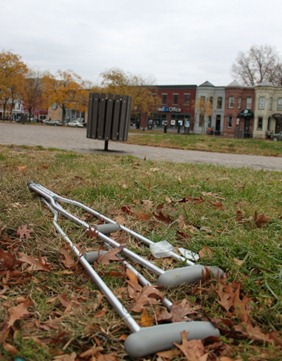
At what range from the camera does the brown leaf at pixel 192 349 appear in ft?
4.71

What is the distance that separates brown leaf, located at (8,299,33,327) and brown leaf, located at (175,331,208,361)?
658 mm

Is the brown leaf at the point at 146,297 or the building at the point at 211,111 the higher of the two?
the building at the point at 211,111

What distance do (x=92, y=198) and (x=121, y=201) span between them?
296 millimetres

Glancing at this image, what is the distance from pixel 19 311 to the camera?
1690mm

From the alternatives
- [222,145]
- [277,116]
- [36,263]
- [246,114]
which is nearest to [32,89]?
[246,114]

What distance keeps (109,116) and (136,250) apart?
831 centimetres

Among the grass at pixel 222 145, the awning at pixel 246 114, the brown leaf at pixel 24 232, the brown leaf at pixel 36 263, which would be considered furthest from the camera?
the awning at pixel 246 114

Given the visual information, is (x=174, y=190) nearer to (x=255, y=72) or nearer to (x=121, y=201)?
(x=121, y=201)

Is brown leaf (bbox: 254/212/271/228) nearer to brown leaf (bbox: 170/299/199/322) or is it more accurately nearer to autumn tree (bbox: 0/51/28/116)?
brown leaf (bbox: 170/299/199/322)

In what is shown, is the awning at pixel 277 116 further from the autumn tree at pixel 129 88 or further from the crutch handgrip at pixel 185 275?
the crutch handgrip at pixel 185 275

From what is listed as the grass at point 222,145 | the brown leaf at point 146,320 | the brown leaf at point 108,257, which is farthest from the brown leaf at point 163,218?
the grass at point 222,145

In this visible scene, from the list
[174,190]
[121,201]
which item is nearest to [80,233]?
[121,201]

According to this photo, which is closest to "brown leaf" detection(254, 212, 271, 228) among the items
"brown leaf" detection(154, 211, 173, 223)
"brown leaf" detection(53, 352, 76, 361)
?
"brown leaf" detection(154, 211, 173, 223)

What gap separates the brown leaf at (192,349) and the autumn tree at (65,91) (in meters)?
64.1
